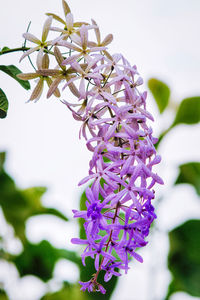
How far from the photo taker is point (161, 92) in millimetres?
2650

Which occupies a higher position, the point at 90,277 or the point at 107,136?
the point at 107,136

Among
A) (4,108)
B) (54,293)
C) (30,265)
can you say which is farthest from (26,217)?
(4,108)

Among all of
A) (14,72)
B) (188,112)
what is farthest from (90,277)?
(14,72)

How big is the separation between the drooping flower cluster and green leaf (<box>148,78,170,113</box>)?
182cm

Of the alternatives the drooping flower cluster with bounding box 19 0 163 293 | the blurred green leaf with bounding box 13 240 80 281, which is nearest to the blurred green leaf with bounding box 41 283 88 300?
the blurred green leaf with bounding box 13 240 80 281

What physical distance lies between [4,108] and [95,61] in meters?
0.20

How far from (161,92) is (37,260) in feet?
4.35

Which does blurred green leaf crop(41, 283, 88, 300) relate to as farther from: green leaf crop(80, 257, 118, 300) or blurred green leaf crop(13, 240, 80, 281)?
blurred green leaf crop(13, 240, 80, 281)

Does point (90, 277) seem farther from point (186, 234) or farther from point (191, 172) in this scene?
point (191, 172)

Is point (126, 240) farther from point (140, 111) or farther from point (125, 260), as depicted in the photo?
point (140, 111)

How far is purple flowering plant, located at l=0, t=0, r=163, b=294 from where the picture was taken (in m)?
0.69

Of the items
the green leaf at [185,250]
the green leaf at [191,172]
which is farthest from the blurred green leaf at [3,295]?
the green leaf at [191,172]

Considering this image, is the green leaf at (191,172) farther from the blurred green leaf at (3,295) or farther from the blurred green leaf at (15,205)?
the blurred green leaf at (3,295)

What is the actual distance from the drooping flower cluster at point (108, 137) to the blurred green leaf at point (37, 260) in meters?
1.92
